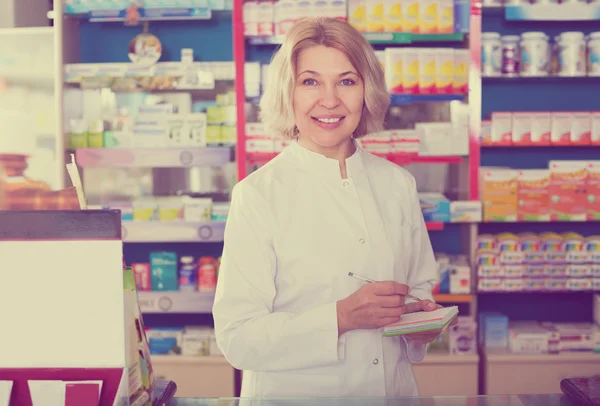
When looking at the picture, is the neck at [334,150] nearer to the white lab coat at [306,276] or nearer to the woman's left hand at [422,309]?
the white lab coat at [306,276]

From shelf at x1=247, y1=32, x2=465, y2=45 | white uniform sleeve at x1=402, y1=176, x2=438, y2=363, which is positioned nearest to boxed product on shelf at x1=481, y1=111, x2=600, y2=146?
shelf at x1=247, y1=32, x2=465, y2=45

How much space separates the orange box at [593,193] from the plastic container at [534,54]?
609mm

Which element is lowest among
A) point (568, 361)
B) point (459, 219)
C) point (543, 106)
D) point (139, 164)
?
point (568, 361)

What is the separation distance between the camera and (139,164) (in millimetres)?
3953

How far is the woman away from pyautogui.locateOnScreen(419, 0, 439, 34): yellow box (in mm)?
2088

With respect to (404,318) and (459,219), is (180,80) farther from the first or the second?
(404,318)

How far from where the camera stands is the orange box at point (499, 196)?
3.90 meters

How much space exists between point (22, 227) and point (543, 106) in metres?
3.92

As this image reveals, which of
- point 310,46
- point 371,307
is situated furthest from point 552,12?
point 371,307

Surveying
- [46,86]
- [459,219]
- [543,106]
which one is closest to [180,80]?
[46,86]

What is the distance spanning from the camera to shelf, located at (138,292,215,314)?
158 inches

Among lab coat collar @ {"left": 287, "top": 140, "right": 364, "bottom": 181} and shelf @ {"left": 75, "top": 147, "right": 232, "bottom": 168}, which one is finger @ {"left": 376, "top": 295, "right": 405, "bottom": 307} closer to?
lab coat collar @ {"left": 287, "top": 140, "right": 364, "bottom": 181}

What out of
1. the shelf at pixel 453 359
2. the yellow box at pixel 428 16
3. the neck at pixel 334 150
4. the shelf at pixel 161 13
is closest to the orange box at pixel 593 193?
the shelf at pixel 453 359

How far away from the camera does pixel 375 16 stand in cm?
385
